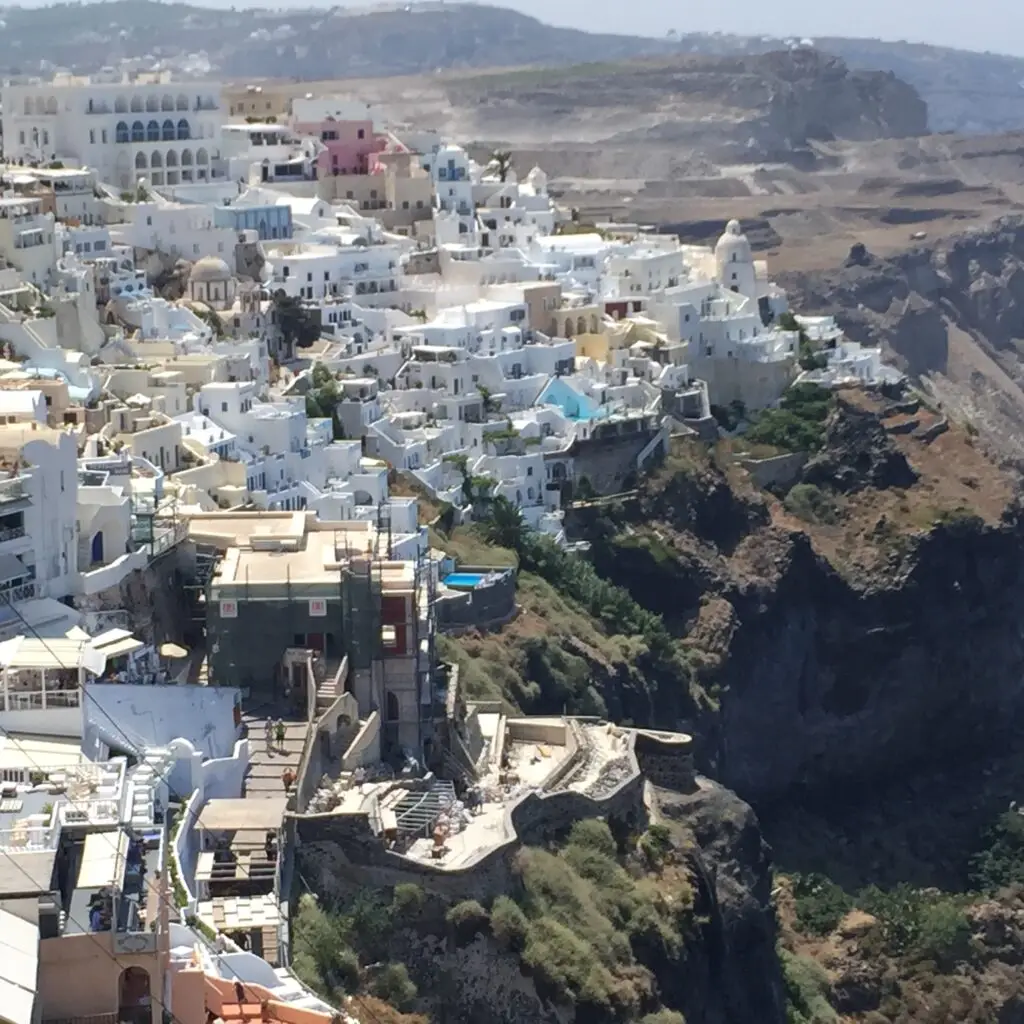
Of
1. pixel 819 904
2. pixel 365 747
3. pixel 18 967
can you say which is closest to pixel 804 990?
pixel 819 904

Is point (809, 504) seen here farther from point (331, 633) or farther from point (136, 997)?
point (136, 997)

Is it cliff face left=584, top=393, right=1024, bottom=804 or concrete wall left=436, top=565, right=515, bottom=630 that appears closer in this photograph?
concrete wall left=436, top=565, right=515, bottom=630

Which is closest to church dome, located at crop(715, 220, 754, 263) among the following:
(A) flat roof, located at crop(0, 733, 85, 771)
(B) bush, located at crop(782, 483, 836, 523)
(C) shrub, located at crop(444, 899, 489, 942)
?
(B) bush, located at crop(782, 483, 836, 523)

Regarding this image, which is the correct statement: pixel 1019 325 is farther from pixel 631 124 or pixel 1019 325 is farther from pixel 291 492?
pixel 291 492

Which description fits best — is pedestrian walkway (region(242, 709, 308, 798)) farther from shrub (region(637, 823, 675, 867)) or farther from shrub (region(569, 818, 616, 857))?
shrub (region(637, 823, 675, 867))

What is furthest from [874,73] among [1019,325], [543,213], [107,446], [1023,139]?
[107,446]

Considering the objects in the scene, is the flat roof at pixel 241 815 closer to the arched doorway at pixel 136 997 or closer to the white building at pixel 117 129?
the arched doorway at pixel 136 997
